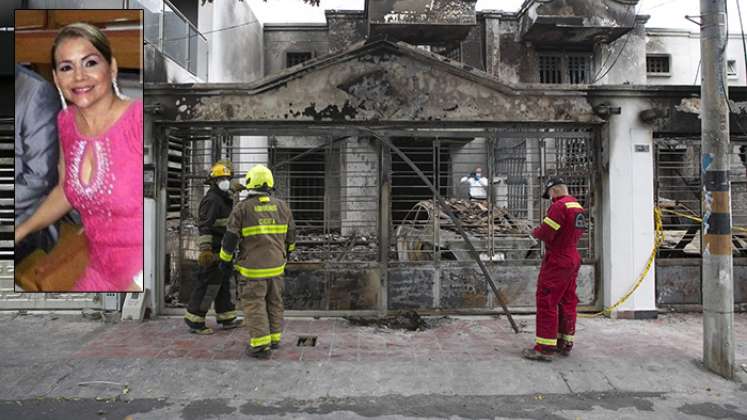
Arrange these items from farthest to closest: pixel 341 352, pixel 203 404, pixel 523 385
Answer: pixel 341 352, pixel 523 385, pixel 203 404

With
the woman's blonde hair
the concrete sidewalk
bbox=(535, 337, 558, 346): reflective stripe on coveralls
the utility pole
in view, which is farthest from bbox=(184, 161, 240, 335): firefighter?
the utility pole

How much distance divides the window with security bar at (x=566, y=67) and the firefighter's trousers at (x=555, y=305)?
1311 cm

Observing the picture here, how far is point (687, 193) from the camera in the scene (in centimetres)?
851

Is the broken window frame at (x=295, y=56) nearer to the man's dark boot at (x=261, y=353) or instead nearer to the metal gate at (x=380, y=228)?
the metal gate at (x=380, y=228)

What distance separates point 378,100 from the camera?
22.5ft

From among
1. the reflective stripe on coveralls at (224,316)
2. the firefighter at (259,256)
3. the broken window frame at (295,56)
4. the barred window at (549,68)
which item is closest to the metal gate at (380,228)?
the reflective stripe on coveralls at (224,316)

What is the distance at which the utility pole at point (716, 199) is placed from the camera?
5.01 meters

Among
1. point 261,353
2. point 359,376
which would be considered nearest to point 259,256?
point 261,353

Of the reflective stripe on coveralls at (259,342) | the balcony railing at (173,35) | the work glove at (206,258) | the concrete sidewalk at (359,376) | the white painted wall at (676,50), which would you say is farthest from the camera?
the white painted wall at (676,50)

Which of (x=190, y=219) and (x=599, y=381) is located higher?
(x=190, y=219)

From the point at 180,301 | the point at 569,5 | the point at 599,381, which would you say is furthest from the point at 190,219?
the point at 569,5

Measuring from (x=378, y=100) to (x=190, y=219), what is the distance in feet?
10.8

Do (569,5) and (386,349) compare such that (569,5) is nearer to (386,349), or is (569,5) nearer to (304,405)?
(386,349)

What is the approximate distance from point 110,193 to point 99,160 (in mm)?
463
